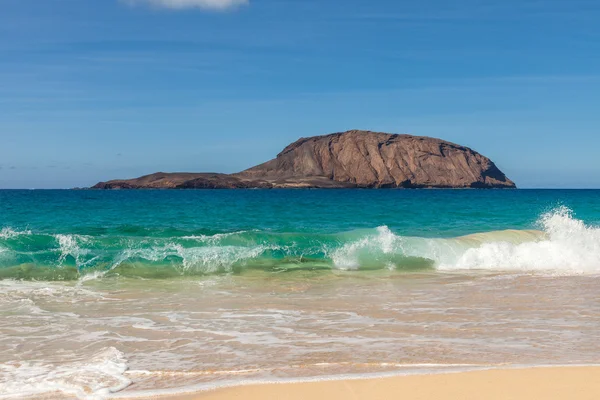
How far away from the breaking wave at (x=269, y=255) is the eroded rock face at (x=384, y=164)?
471 ft

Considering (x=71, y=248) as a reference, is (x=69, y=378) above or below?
below

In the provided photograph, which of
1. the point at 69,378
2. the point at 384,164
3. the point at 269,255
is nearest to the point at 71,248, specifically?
the point at 269,255

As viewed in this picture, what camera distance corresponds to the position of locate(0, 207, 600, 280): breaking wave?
1546 centimetres

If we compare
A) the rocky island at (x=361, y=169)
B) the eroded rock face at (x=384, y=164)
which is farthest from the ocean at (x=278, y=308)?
the eroded rock face at (x=384, y=164)

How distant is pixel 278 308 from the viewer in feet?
31.3

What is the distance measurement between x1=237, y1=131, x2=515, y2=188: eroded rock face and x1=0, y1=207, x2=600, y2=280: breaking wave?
471 ft

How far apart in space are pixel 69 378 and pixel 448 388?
3.52 meters

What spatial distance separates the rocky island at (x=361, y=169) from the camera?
16375 centimetres

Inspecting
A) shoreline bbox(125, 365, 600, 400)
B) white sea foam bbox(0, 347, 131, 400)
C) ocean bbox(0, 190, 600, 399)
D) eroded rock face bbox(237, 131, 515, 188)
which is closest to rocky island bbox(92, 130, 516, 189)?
eroded rock face bbox(237, 131, 515, 188)

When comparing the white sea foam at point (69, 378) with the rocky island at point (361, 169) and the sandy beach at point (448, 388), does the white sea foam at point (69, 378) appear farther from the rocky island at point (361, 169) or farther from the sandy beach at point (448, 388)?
the rocky island at point (361, 169)

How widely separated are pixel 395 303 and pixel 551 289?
358 cm

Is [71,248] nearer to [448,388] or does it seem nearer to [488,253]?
[488,253]

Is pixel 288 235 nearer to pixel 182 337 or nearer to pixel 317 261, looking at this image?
pixel 317 261

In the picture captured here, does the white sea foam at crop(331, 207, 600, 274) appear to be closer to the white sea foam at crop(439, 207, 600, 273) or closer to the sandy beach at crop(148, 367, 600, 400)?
the white sea foam at crop(439, 207, 600, 273)
